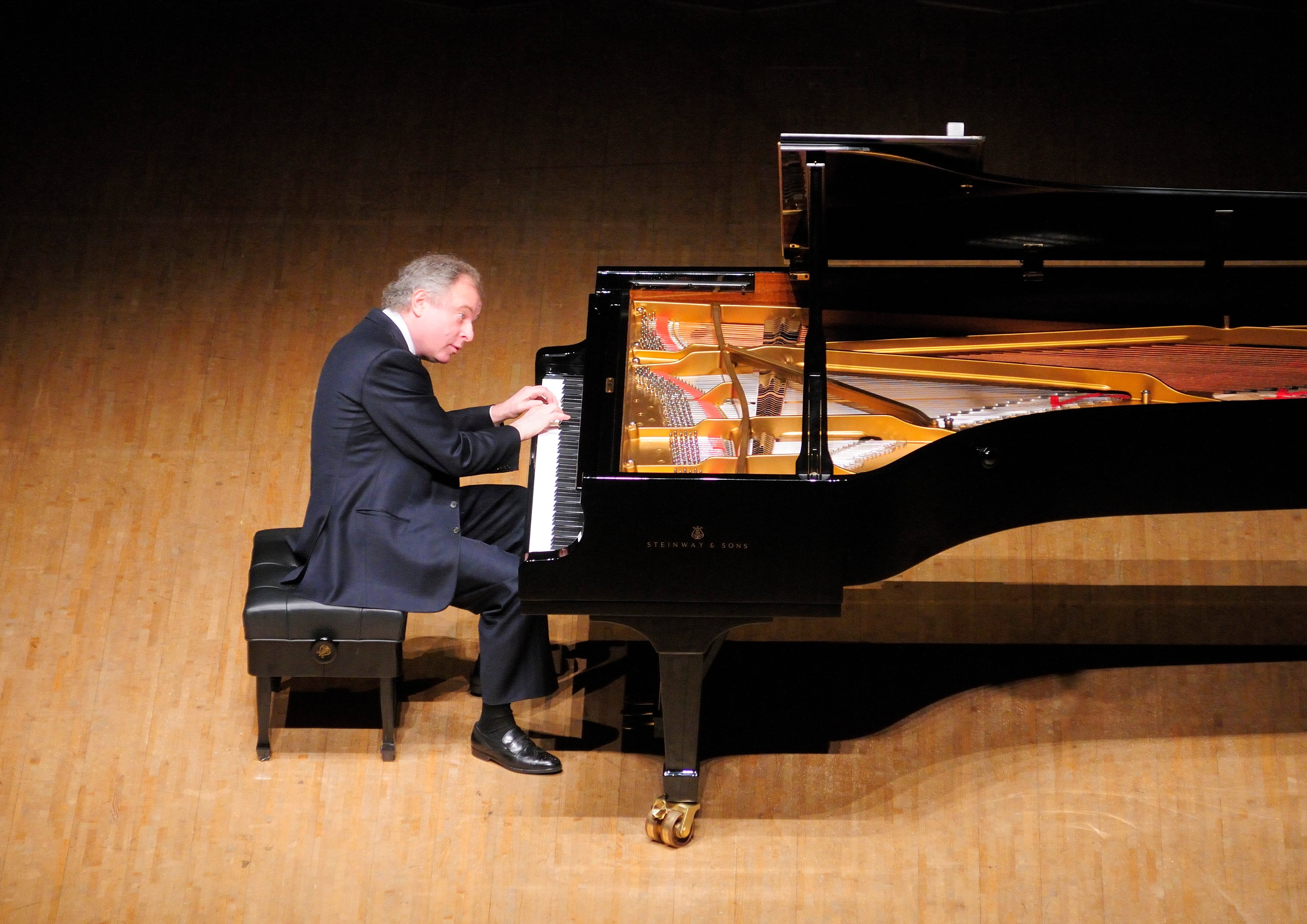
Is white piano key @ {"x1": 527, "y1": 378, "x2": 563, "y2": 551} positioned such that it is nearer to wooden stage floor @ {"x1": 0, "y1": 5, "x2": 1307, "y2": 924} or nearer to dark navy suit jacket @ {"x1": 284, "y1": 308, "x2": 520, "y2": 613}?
dark navy suit jacket @ {"x1": 284, "y1": 308, "x2": 520, "y2": 613}

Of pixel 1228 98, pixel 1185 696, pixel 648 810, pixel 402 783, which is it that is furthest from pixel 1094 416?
pixel 1228 98

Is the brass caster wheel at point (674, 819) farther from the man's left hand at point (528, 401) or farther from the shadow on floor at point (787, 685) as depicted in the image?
the man's left hand at point (528, 401)

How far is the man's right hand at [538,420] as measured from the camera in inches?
124

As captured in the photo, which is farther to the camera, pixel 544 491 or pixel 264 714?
pixel 264 714

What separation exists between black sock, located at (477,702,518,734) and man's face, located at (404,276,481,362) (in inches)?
35.6

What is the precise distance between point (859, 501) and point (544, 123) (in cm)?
278

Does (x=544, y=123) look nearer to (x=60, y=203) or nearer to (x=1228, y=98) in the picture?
(x=60, y=203)

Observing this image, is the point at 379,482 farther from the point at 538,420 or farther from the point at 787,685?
the point at 787,685

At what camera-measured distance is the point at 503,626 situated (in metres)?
3.21

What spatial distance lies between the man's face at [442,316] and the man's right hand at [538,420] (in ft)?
0.88

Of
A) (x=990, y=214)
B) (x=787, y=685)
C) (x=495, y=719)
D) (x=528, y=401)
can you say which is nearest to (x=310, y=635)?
(x=495, y=719)

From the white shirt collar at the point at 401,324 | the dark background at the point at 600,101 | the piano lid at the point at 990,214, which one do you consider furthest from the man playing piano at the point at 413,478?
the dark background at the point at 600,101

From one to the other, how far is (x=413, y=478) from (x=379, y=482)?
0.08m

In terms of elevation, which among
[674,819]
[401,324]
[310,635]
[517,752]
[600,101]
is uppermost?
[600,101]
